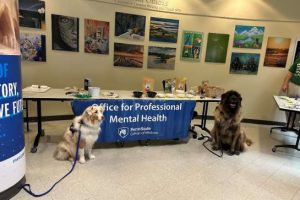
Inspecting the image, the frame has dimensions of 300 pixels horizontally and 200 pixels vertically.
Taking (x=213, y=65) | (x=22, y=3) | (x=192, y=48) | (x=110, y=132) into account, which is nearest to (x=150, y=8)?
(x=192, y=48)

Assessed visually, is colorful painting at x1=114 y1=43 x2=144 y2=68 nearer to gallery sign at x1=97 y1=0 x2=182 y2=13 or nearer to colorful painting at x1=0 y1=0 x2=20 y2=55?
gallery sign at x1=97 y1=0 x2=182 y2=13

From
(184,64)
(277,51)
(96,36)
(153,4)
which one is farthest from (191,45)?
(96,36)

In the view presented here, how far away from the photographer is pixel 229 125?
3.23 metres

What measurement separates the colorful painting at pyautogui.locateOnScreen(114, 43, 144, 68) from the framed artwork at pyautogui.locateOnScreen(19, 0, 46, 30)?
1404 mm

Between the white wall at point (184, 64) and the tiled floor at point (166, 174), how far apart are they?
1278 millimetres

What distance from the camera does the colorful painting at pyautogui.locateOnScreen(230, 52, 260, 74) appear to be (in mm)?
4895

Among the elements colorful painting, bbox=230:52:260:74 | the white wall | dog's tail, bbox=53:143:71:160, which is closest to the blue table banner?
dog's tail, bbox=53:143:71:160

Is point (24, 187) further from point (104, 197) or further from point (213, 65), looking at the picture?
point (213, 65)

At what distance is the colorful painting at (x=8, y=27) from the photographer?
1743 millimetres

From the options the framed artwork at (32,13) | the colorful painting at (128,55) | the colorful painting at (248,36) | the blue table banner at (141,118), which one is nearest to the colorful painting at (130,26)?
the colorful painting at (128,55)

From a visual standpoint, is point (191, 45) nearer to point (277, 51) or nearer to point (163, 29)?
point (163, 29)

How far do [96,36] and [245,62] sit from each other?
3.26 m

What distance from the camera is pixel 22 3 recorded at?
3740mm

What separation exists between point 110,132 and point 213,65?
2993 mm
